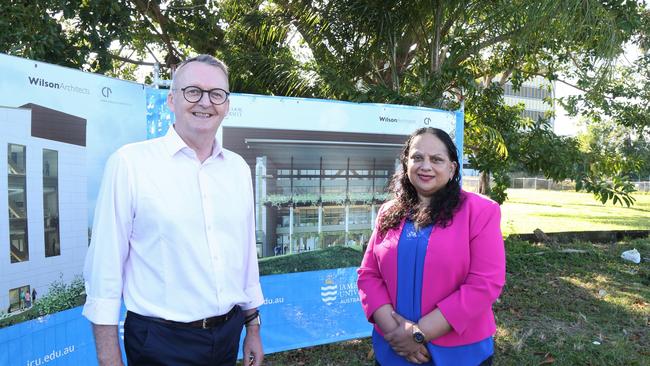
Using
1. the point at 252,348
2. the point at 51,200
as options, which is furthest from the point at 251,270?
the point at 51,200

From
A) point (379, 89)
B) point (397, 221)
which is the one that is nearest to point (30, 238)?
point (397, 221)

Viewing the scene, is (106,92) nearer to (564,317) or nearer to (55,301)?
(55,301)

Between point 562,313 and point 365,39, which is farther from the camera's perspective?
point 365,39

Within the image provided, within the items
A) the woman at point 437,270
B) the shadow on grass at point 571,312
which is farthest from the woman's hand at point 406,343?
the shadow on grass at point 571,312

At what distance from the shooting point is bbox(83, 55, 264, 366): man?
74.6 inches

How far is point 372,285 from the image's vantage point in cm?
268

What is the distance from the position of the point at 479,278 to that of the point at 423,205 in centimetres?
46

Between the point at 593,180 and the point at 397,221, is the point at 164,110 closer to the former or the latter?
the point at 397,221

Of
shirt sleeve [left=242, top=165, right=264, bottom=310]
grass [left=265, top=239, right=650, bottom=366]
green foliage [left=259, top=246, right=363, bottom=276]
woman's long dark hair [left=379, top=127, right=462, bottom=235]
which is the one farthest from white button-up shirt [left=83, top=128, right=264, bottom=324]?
grass [left=265, top=239, right=650, bottom=366]

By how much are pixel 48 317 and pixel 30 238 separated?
1.56ft

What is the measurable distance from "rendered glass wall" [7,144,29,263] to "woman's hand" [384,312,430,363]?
201 cm

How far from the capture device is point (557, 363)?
14.5ft

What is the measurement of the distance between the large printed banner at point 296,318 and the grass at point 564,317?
440 millimetres

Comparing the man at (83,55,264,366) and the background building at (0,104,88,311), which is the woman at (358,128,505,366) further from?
the background building at (0,104,88,311)
